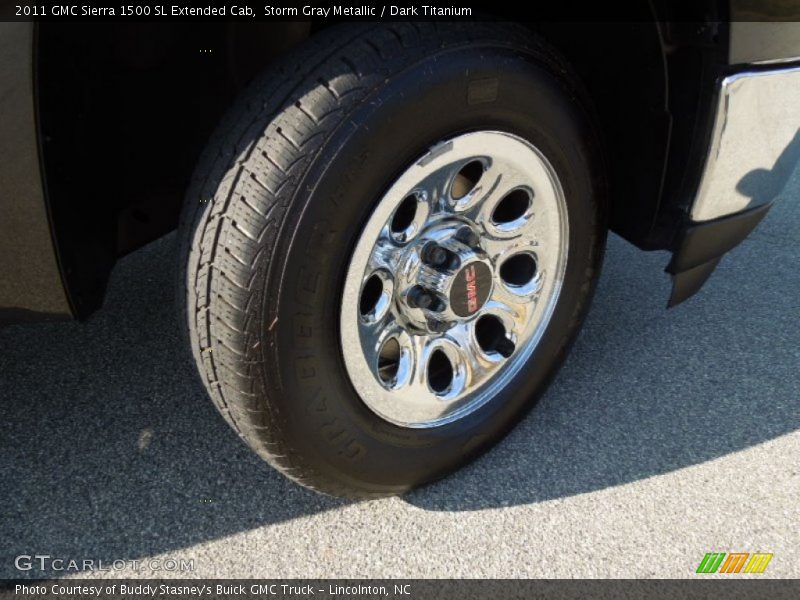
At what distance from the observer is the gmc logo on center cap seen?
5.34 feet

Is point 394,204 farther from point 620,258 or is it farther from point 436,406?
point 620,258

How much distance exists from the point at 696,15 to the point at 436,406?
950mm

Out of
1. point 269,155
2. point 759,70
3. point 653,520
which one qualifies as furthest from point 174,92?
point 653,520

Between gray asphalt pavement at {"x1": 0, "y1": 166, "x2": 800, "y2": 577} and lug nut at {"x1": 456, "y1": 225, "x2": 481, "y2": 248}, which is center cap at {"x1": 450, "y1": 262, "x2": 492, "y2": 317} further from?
gray asphalt pavement at {"x1": 0, "y1": 166, "x2": 800, "y2": 577}

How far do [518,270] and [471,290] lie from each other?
0.21 m

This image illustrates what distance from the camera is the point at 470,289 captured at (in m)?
1.65

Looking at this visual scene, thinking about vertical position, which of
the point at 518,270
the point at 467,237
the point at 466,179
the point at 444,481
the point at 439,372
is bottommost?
the point at 444,481

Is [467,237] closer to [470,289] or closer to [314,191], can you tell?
[470,289]

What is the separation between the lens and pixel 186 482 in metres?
1.70

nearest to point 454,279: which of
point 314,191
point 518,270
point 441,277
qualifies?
point 441,277

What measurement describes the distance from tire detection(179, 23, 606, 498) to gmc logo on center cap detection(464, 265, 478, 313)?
308 mm

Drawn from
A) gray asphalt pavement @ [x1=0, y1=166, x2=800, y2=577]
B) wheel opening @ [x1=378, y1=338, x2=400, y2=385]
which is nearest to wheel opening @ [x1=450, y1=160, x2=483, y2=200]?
wheel opening @ [x1=378, y1=338, x2=400, y2=385]

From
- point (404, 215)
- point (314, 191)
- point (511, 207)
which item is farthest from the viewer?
point (511, 207)

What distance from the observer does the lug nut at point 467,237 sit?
1.62 metres
